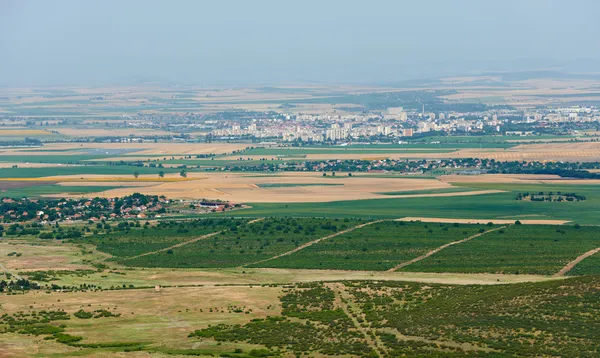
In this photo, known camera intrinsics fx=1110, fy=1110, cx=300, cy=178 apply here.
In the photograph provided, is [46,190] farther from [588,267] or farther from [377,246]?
[588,267]

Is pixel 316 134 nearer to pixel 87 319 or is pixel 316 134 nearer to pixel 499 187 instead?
pixel 499 187

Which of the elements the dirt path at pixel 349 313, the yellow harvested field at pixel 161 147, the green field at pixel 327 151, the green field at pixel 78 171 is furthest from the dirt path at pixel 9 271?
the yellow harvested field at pixel 161 147

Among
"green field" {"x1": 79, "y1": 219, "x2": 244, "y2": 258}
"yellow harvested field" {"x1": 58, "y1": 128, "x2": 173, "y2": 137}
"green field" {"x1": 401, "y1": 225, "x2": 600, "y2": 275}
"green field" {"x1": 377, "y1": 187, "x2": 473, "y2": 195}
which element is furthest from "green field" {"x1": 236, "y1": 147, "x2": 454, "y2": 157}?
"green field" {"x1": 401, "y1": 225, "x2": 600, "y2": 275}

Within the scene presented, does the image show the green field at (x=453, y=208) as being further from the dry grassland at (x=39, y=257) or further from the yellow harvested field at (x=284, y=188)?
the dry grassland at (x=39, y=257)

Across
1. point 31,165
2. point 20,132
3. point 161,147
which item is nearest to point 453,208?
point 31,165

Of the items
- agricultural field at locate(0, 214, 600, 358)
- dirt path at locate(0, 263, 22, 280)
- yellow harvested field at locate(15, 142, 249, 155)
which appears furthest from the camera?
yellow harvested field at locate(15, 142, 249, 155)

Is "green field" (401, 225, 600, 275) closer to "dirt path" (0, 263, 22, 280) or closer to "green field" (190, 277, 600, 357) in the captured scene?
"green field" (190, 277, 600, 357)
